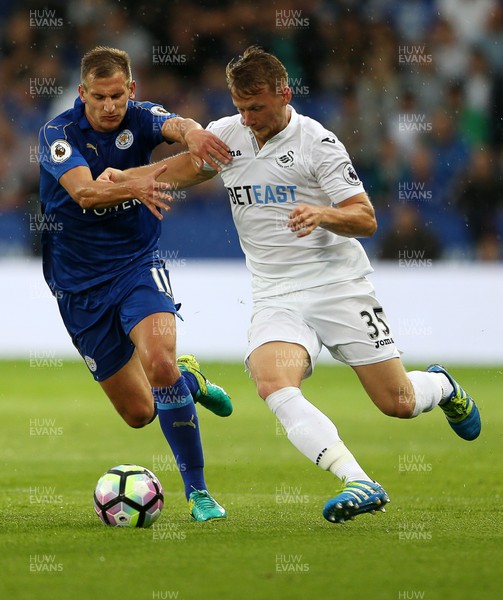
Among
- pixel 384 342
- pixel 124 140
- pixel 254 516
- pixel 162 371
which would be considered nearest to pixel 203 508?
pixel 254 516

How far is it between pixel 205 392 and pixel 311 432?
1884mm

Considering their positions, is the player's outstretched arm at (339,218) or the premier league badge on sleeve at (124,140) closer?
the player's outstretched arm at (339,218)

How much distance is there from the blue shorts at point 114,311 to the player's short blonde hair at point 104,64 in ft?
3.45

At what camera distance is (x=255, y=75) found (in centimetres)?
574

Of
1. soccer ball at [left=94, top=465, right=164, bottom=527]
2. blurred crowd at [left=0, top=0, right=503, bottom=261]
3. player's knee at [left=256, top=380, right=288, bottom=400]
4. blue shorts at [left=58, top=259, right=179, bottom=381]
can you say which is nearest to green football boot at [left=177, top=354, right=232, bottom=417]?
blue shorts at [left=58, top=259, right=179, bottom=381]

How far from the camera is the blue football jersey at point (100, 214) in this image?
21.5 feet

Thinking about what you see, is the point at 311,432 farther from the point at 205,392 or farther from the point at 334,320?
the point at 205,392

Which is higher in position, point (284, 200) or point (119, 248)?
point (284, 200)

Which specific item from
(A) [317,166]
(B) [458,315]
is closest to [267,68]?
(A) [317,166]

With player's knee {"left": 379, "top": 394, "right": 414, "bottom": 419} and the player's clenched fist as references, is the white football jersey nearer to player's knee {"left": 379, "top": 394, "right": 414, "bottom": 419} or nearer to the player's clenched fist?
the player's clenched fist

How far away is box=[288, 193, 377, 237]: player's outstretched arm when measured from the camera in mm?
5367

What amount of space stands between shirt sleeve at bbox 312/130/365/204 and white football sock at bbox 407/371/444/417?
1270 millimetres

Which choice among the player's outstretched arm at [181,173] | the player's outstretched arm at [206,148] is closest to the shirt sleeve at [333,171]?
the player's outstretched arm at [206,148]

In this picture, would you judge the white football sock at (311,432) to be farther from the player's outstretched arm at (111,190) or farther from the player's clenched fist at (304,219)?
the player's outstretched arm at (111,190)
